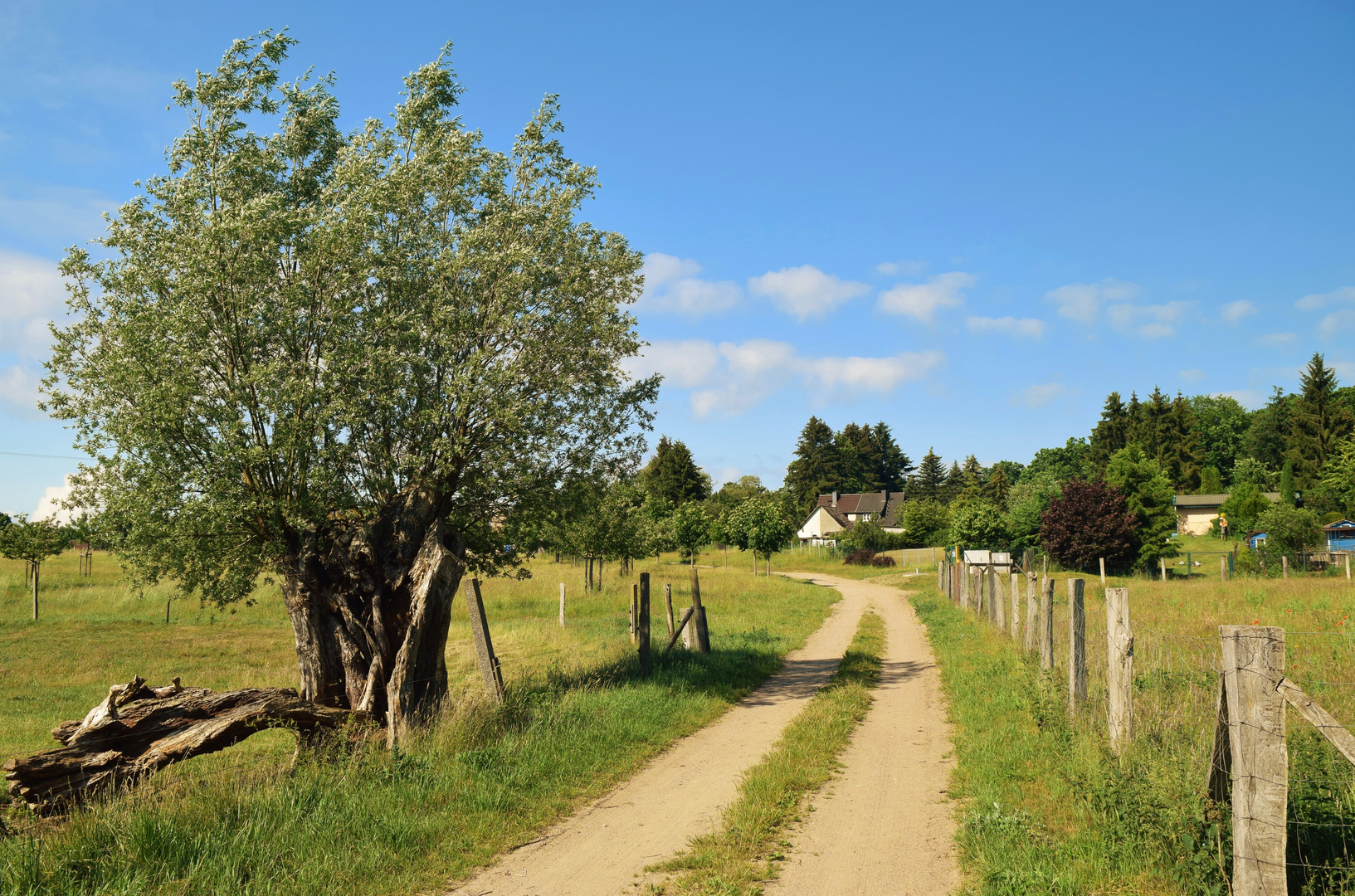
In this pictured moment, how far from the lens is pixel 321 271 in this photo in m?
10.6

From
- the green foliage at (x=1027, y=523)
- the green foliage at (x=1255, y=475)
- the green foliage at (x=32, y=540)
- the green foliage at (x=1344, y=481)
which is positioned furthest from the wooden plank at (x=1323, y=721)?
the green foliage at (x=1255, y=475)

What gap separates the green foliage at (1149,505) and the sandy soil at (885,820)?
142 ft

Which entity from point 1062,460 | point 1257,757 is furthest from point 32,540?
point 1062,460

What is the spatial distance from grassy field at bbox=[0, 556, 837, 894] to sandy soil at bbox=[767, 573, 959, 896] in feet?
7.51

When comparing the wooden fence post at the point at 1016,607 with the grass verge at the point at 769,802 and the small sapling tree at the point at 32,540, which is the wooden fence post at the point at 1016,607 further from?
the small sapling tree at the point at 32,540

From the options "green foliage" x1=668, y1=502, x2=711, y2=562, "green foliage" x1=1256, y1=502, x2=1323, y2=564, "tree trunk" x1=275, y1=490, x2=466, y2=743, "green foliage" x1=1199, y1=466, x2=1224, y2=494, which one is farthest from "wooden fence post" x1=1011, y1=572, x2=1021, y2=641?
"green foliage" x1=1199, y1=466, x2=1224, y2=494

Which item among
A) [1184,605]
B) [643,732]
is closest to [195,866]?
[643,732]

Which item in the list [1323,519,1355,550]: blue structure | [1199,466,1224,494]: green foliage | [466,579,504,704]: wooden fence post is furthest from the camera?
[1199,466,1224,494]: green foliage

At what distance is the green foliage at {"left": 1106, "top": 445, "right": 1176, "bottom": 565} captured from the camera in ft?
157

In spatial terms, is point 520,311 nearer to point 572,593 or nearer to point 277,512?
point 277,512

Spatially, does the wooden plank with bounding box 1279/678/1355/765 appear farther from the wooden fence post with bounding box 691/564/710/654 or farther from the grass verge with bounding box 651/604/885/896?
the wooden fence post with bounding box 691/564/710/654

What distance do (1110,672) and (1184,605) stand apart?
56.1 feet

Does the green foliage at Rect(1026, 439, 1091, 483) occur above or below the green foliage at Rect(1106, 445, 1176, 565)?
above

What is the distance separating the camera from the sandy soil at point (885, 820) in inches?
220
